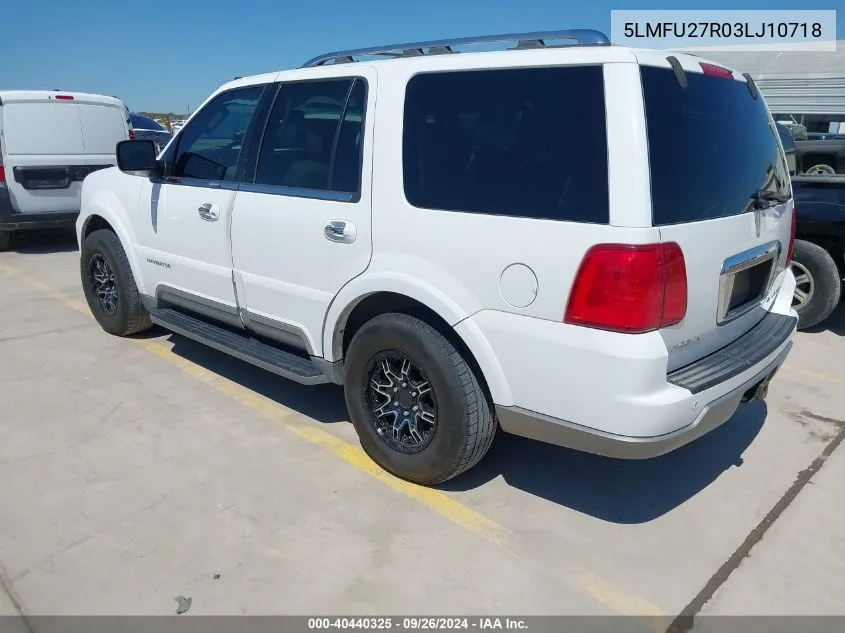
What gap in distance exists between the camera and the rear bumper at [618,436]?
257cm

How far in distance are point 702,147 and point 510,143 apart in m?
0.77

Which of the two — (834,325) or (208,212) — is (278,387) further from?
(834,325)

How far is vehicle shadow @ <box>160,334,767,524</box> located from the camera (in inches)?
128

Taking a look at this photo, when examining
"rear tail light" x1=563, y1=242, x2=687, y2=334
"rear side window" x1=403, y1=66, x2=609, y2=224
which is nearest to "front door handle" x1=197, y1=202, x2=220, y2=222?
"rear side window" x1=403, y1=66, x2=609, y2=224

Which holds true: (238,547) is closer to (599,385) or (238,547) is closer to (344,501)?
(344,501)

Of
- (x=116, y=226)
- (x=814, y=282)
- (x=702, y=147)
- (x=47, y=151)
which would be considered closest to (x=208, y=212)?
(x=116, y=226)

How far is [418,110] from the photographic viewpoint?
3076mm

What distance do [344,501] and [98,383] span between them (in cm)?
235

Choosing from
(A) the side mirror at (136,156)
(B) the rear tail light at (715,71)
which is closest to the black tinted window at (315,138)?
(A) the side mirror at (136,156)

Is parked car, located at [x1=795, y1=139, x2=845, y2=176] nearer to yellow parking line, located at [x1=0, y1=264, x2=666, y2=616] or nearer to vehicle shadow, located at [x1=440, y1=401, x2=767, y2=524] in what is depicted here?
vehicle shadow, located at [x1=440, y1=401, x2=767, y2=524]

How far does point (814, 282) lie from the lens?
218 inches

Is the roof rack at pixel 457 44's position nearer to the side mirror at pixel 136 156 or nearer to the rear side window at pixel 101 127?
the side mirror at pixel 136 156

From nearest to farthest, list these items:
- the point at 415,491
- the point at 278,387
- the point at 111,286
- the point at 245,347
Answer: the point at 415,491, the point at 245,347, the point at 278,387, the point at 111,286

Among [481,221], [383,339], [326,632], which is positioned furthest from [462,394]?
[326,632]
